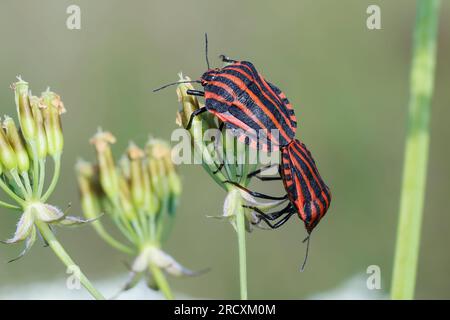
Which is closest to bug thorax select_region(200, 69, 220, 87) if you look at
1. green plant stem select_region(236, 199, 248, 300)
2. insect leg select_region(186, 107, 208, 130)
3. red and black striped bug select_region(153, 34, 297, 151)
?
red and black striped bug select_region(153, 34, 297, 151)

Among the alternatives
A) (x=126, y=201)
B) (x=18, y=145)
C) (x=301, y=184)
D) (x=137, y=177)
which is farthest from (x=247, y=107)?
(x=18, y=145)

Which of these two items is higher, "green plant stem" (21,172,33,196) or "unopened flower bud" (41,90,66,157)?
"unopened flower bud" (41,90,66,157)

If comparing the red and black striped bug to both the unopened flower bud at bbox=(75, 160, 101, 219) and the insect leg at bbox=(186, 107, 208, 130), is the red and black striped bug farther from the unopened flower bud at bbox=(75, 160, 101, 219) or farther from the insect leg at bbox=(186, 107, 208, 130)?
the unopened flower bud at bbox=(75, 160, 101, 219)

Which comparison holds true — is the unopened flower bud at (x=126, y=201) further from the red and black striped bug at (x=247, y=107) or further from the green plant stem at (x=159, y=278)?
the red and black striped bug at (x=247, y=107)

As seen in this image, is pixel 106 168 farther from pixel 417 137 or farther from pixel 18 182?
pixel 417 137

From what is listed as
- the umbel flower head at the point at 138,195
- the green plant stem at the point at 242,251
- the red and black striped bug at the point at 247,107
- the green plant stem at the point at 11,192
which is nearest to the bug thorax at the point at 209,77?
the red and black striped bug at the point at 247,107

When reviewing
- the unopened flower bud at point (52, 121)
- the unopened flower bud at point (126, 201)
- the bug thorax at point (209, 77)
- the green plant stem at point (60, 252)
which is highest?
the bug thorax at point (209, 77)
